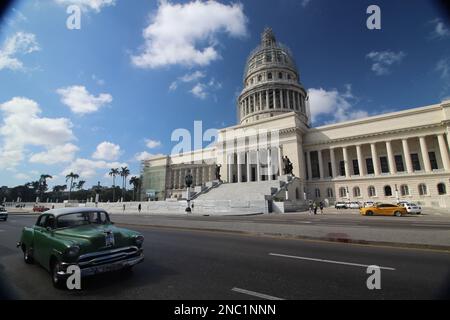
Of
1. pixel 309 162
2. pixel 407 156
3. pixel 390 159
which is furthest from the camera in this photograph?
pixel 309 162

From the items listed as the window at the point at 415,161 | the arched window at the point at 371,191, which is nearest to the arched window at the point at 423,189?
the window at the point at 415,161

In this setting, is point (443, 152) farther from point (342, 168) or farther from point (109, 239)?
point (109, 239)

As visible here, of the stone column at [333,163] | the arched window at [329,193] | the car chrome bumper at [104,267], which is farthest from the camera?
the stone column at [333,163]

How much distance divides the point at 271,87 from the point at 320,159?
31.5 m

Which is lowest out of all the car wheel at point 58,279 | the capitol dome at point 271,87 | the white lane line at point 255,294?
the white lane line at point 255,294

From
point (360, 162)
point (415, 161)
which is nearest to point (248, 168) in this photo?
point (360, 162)

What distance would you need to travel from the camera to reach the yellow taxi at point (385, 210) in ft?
89.2

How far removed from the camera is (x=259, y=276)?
5477mm

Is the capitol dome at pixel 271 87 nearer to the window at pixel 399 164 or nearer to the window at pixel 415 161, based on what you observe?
the window at pixel 399 164

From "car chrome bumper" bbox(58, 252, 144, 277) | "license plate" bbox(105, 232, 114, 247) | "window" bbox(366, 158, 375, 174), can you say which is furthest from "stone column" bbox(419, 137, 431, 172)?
"license plate" bbox(105, 232, 114, 247)

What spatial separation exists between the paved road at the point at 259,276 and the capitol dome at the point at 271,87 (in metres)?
71.7
